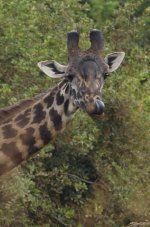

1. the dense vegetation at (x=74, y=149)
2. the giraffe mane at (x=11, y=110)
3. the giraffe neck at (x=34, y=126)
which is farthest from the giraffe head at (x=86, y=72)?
the dense vegetation at (x=74, y=149)

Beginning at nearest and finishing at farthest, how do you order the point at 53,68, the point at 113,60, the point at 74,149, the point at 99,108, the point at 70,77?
the point at 99,108 < the point at 70,77 < the point at 53,68 < the point at 113,60 < the point at 74,149

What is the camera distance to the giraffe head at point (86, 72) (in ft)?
21.0

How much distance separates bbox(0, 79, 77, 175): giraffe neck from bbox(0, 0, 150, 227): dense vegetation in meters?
0.95

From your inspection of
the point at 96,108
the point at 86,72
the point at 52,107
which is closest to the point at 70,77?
the point at 86,72

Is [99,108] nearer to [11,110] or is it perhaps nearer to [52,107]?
[52,107]

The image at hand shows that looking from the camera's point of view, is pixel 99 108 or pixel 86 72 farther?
pixel 86 72

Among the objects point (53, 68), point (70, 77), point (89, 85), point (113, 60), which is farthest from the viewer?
point (113, 60)

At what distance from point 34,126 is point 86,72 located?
2.17ft

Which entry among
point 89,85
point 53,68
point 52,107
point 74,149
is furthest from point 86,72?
point 74,149

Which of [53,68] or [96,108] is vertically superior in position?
[53,68]

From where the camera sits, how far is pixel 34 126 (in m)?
6.77

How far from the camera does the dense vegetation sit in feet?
26.9

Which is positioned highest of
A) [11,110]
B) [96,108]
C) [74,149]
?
[96,108]

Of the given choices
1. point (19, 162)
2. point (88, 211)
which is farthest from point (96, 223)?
point (19, 162)
